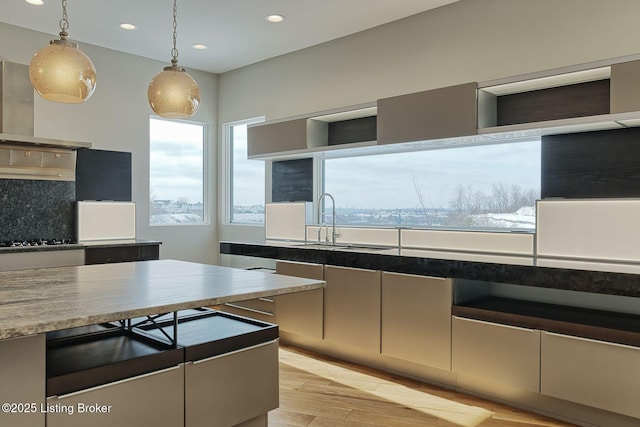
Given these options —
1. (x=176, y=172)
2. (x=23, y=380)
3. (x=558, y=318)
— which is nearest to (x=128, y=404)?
(x=23, y=380)

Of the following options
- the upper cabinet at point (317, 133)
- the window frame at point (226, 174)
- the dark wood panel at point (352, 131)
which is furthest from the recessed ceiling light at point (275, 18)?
the window frame at point (226, 174)

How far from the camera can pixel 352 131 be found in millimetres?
4574

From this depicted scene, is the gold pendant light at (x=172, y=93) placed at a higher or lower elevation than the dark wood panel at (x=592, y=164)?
higher

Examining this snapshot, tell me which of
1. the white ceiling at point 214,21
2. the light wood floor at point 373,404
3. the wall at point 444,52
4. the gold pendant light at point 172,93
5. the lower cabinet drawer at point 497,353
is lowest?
the light wood floor at point 373,404

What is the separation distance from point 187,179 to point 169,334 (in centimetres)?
413

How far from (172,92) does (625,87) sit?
2538 mm

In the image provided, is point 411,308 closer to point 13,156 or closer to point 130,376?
point 130,376

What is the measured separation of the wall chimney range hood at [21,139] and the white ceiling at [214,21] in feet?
2.05

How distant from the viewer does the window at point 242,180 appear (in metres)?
5.89

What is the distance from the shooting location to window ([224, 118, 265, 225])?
19.3 ft

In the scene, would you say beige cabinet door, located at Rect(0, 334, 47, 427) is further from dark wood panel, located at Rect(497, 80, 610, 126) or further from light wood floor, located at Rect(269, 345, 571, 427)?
dark wood panel, located at Rect(497, 80, 610, 126)

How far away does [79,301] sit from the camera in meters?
1.74

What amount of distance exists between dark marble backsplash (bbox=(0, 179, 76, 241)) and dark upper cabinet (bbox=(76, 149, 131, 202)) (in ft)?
0.52

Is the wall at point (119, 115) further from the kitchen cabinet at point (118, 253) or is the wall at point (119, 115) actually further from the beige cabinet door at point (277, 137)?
the beige cabinet door at point (277, 137)
